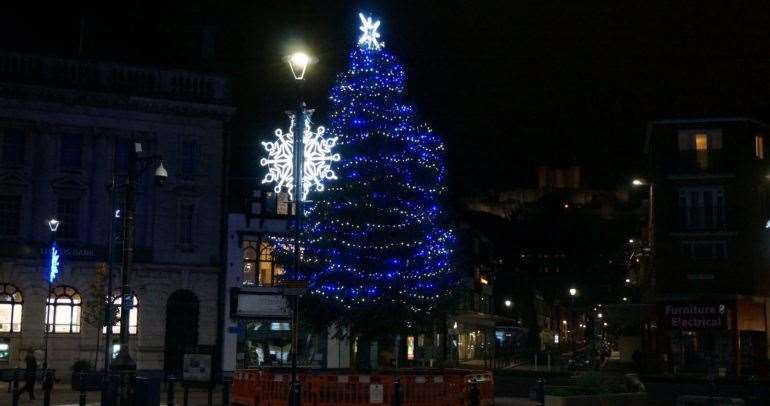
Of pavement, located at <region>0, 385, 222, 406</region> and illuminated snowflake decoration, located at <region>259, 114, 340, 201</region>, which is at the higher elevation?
illuminated snowflake decoration, located at <region>259, 114, 340, 201</region>

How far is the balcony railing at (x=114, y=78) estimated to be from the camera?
44469 mm

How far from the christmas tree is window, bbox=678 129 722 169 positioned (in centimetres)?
2500

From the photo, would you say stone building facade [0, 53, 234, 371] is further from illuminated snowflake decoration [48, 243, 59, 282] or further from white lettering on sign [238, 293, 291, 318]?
illuminated snowflake decoration [48, 243, 59, 282]

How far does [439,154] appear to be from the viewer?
33750mm

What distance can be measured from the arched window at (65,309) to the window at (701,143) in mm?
33437

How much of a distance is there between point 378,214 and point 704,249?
27457 mm

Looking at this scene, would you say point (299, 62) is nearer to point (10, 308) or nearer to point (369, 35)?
point (369, 35)

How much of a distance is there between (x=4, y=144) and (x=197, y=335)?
12.8m

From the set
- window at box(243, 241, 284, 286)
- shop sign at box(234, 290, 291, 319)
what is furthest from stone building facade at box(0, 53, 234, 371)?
window at box(243, 241, 284, 286)

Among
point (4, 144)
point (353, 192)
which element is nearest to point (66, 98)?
point (4, 144)

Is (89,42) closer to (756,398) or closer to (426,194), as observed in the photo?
(426,194)

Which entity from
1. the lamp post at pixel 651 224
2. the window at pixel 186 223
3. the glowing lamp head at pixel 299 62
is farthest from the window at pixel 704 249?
the glowing lamp head at pixel 299 62

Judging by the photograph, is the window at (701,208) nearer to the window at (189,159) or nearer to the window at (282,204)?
the window at (282,204)

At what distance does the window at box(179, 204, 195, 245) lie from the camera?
47.2 meters
